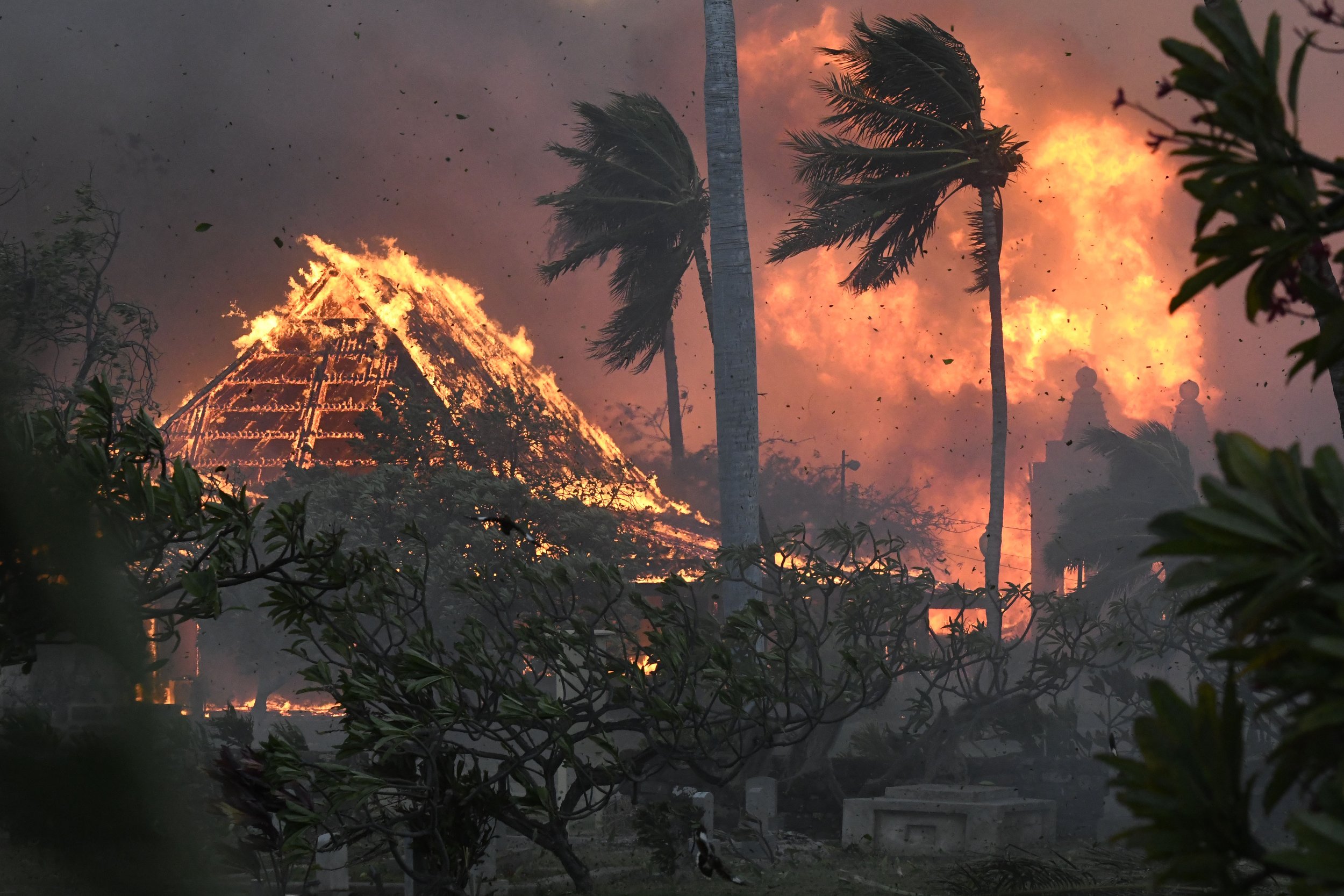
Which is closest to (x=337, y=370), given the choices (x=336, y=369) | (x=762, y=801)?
(x=336, y=369)

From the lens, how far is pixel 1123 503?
102ft

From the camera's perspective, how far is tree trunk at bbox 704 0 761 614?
52.3 feet

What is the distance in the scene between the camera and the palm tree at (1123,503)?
30.1m

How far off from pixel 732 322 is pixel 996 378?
9788 millimetres

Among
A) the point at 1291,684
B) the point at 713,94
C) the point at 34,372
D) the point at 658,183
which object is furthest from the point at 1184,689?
the point at 1291,684

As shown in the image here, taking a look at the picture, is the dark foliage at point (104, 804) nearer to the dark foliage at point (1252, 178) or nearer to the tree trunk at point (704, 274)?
the dark foliage at point (1252, 178)

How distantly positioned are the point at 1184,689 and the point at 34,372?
77.7 feet

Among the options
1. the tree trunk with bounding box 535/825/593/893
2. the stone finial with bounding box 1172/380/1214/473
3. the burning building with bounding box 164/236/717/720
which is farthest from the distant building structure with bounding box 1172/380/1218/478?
the tree trunk with bounding box 535/825/593/893

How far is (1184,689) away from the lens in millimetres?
27219

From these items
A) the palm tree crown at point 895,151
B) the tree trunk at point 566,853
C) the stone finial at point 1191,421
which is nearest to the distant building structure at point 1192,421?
the stone finial at point 1191,421

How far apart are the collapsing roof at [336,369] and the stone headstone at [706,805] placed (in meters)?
20.9

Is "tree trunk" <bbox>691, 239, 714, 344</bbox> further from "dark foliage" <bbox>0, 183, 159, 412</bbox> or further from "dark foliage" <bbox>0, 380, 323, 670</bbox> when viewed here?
"dark foliage" <bbox>0, 380, 323, 670</bbox>

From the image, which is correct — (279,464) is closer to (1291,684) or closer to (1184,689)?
(1184,689)

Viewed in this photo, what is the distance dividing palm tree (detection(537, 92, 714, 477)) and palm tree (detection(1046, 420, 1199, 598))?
1128 centimetres
